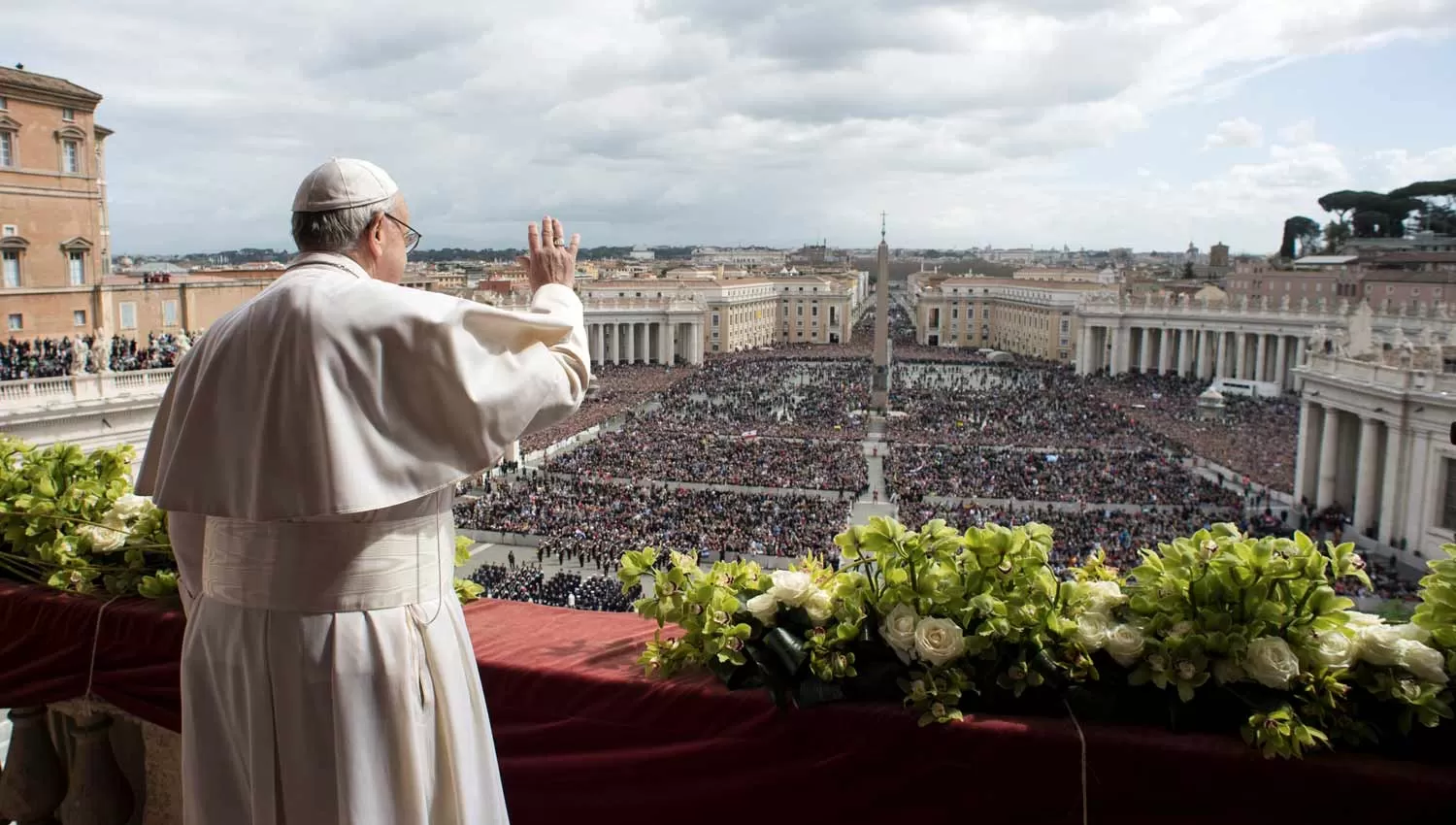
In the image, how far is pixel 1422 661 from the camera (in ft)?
7.29

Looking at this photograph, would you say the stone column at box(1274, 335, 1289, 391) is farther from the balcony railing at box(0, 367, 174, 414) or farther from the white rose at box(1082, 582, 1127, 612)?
the white rose at box(1082, 582, 1127, 612)

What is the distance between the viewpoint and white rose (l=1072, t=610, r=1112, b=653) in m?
2.39

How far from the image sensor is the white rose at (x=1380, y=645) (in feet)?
7.32

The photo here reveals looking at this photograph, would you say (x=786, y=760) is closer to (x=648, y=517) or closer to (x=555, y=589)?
(x=555, y=589)

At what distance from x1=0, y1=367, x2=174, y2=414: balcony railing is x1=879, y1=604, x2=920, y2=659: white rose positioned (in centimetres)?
1204

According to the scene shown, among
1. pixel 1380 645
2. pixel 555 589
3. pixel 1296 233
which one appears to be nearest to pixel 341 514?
pixel 1380 645

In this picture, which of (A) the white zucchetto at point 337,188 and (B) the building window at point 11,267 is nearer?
(A) the white zucchetto at point 337,188

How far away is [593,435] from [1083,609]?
35.1 m

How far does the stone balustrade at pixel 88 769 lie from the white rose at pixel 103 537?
1.65 ft

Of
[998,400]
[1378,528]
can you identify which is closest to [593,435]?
[998,400]

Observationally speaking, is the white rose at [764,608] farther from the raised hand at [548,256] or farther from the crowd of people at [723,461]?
the crowd of people at [723,461]

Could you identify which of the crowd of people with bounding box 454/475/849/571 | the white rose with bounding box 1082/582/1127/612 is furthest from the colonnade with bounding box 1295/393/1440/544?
the white rose with bounding box 1082/582/1127/612

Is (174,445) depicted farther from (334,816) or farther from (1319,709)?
(1319,709)

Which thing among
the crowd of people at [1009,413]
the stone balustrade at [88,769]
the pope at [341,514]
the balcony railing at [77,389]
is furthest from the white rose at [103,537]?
the crowd of people at [1009,413]
